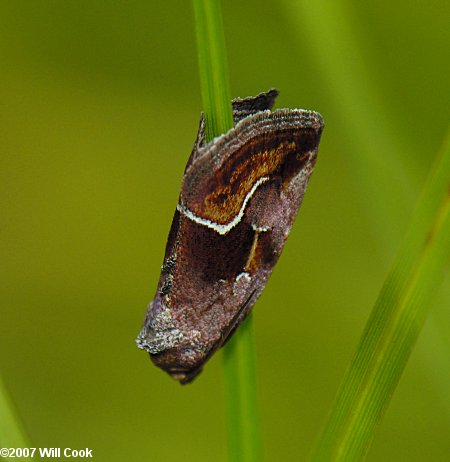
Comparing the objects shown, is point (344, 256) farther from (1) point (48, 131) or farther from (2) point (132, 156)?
(1) point (48, 131)

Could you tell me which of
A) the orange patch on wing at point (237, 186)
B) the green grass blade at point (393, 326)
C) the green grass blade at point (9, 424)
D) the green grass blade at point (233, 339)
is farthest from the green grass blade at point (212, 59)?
the green grass blade at point (9, 424)

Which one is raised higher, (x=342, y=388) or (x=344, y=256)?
(x=344, y=256)

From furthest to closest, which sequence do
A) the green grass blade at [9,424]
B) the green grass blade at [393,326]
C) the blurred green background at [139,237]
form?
the blurred green background at [139,237], the green grass blade at [9,424], the green grass blade at [393,326]

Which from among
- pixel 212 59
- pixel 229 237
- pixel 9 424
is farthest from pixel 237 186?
pixel 9 424

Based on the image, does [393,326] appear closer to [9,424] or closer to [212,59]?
[212,59]

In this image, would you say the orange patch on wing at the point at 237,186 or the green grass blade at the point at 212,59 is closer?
the green grass blade at the point at 212,59

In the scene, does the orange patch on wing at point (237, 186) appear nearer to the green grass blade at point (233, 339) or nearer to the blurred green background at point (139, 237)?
the green grass blade at point (233, 339)

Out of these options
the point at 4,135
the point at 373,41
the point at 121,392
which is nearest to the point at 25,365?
the point at 121,392
